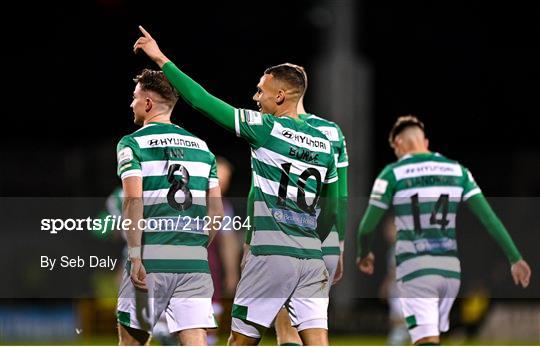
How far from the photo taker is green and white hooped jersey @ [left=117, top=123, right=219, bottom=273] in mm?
6734

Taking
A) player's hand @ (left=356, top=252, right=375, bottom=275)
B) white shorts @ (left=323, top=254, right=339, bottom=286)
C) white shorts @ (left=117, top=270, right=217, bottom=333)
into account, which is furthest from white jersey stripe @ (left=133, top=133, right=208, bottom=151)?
player's hand @ (left=356, top=252, right=375, bottom=275)

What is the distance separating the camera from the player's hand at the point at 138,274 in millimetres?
6699

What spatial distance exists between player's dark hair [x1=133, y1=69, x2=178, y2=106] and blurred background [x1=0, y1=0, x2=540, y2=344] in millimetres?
5824

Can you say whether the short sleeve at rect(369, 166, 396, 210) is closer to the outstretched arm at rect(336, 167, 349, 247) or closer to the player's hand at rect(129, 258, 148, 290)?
the outstretched arm at rect(336, 167, 349, 247)

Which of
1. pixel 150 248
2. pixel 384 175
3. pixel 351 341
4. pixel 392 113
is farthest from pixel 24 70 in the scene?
pixel 150 248

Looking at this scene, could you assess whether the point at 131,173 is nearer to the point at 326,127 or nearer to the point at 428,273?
the point at 326,127

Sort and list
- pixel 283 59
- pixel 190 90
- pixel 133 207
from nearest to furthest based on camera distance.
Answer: pixel 190 90
pixel 133 207
pixel 283 59

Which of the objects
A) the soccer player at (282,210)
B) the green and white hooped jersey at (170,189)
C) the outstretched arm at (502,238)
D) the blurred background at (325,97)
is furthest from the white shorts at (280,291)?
the blurred background at (325,97)

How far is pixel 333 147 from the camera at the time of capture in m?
7.57

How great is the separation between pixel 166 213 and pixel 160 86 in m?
0.77

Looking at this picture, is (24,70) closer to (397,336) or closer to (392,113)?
(392,113)

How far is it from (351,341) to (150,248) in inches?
310

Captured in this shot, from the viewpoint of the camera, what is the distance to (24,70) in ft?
59.1

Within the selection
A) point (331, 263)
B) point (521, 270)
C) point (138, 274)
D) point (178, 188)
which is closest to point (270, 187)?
point (178, 188)
